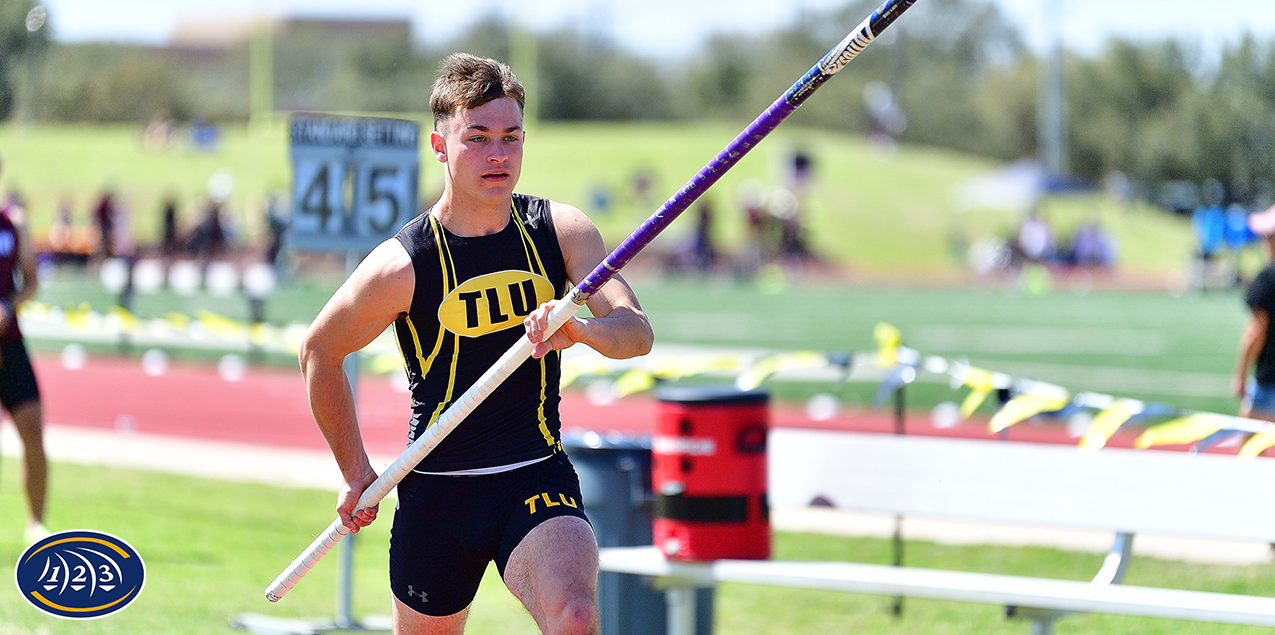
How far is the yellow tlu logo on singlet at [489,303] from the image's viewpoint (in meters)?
4.08

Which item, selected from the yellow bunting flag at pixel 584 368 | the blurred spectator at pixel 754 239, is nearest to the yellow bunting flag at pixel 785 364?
the yellow bunting flag at pixel 584 368

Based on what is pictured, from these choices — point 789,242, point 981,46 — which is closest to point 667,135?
point 789,242

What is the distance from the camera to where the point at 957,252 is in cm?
5172

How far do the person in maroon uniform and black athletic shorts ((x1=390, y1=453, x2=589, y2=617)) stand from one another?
404 cm

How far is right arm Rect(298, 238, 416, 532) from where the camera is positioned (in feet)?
13.2

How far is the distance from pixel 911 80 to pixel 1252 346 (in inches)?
3484

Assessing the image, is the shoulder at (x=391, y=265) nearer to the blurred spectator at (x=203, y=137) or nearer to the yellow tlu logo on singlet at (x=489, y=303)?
the yellow tlu logo on singlet at (x=489, y=303)

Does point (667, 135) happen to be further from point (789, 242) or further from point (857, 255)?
point (789, 242)

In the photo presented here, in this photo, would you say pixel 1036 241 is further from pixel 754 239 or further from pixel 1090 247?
pixel 754 239

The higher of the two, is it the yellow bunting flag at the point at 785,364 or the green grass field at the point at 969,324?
the yellow bunting flag at the point at 785,364

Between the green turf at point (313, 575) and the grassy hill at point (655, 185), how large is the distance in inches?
1457

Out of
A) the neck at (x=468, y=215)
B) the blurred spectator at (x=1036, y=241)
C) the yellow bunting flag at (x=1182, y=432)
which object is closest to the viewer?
the neck at (x=468, y=215)

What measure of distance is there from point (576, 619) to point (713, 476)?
74.3 inches

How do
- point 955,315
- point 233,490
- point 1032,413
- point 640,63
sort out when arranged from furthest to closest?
point 640,63 → point 955,315 → point 233,490 → point 1032,413
